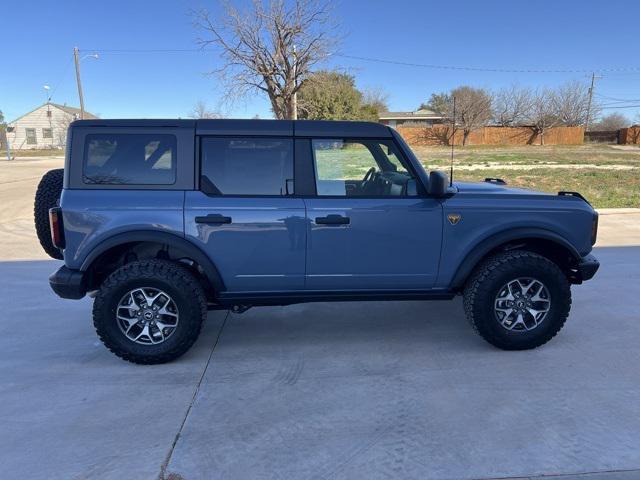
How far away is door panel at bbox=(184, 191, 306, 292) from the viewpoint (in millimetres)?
3502

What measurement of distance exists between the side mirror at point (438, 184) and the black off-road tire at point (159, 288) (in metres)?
1.90

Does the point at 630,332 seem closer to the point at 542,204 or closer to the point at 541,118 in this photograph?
the point at 542,204

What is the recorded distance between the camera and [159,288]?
354 centimetres

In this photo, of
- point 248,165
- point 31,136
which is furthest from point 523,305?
point 31,136

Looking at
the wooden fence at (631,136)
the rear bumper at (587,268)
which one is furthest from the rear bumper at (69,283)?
the wooden fence at (631,136)

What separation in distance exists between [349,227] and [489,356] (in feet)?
4.97

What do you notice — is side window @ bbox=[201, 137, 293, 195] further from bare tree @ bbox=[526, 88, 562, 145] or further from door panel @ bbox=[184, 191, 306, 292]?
bare tree @ bbox=[526, 88, 562, 145]

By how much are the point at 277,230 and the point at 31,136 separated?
2921 inches

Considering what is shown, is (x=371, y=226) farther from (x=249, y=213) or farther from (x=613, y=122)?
(x=613, y=122)

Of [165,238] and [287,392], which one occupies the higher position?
[165,238]

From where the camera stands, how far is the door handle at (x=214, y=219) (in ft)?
11.4

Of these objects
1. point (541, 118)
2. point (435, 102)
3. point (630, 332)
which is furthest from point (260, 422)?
point (435, 102)

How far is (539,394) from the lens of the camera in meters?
3.18

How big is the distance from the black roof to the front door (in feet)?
0.25
